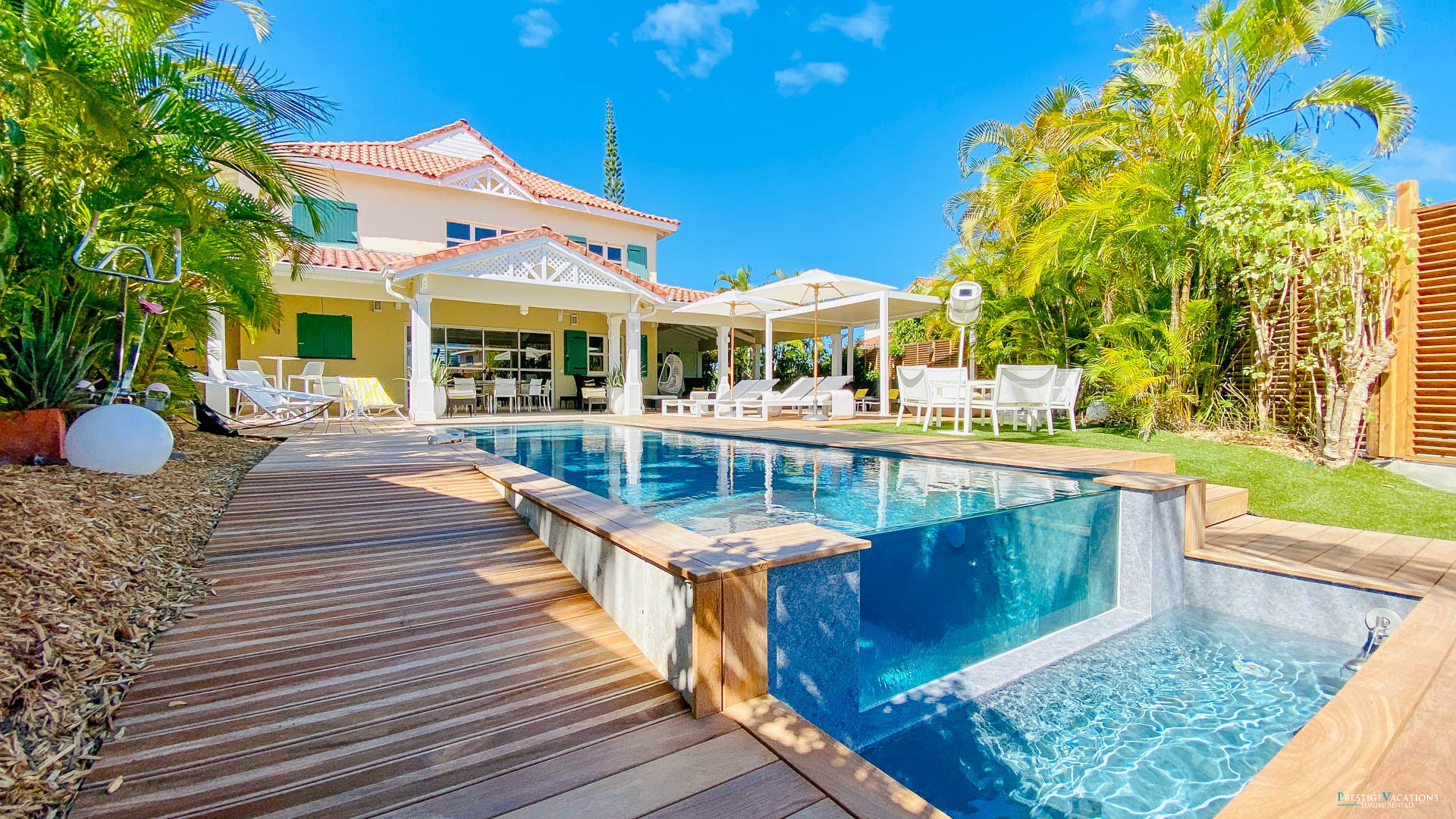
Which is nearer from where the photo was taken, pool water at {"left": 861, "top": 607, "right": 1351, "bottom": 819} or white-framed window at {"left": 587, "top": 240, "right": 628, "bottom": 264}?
pool water at {"left": 861, "top": 607, "right": 1351, "bottom": 819}

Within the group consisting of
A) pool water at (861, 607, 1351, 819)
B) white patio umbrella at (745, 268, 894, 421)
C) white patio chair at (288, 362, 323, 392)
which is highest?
white patio umbrella at (745, 268, 894, 421)

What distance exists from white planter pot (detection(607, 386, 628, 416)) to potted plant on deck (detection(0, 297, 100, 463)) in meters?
9.72

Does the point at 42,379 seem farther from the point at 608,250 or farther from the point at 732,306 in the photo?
the point at 608,250

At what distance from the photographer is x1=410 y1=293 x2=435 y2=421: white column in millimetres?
11125

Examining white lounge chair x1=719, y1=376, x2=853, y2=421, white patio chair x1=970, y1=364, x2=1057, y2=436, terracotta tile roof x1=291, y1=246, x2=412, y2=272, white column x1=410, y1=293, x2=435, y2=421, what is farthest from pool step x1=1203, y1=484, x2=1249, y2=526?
terracotta tile roof x1=291, y1=246, x2=412, y2=272

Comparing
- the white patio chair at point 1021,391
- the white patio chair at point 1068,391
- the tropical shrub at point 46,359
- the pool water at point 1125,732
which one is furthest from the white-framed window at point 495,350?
the pool water at point 1125,732

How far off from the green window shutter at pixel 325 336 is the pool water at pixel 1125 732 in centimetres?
1422

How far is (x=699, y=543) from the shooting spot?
2.25 m

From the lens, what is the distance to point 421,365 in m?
11.2

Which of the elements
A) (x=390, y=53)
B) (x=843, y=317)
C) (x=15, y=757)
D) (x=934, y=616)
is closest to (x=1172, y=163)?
(x=934, y=616)

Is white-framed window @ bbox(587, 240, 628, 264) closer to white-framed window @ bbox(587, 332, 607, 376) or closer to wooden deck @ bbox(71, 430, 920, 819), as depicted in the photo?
white-framed window @ bbox(587, 332, 607, 376)

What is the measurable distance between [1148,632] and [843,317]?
44.2 ft

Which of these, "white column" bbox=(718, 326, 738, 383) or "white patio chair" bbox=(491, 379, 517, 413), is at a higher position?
"white column" bbox=(718, 326, 738, 383)

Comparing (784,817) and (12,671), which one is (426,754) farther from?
(12,671)
